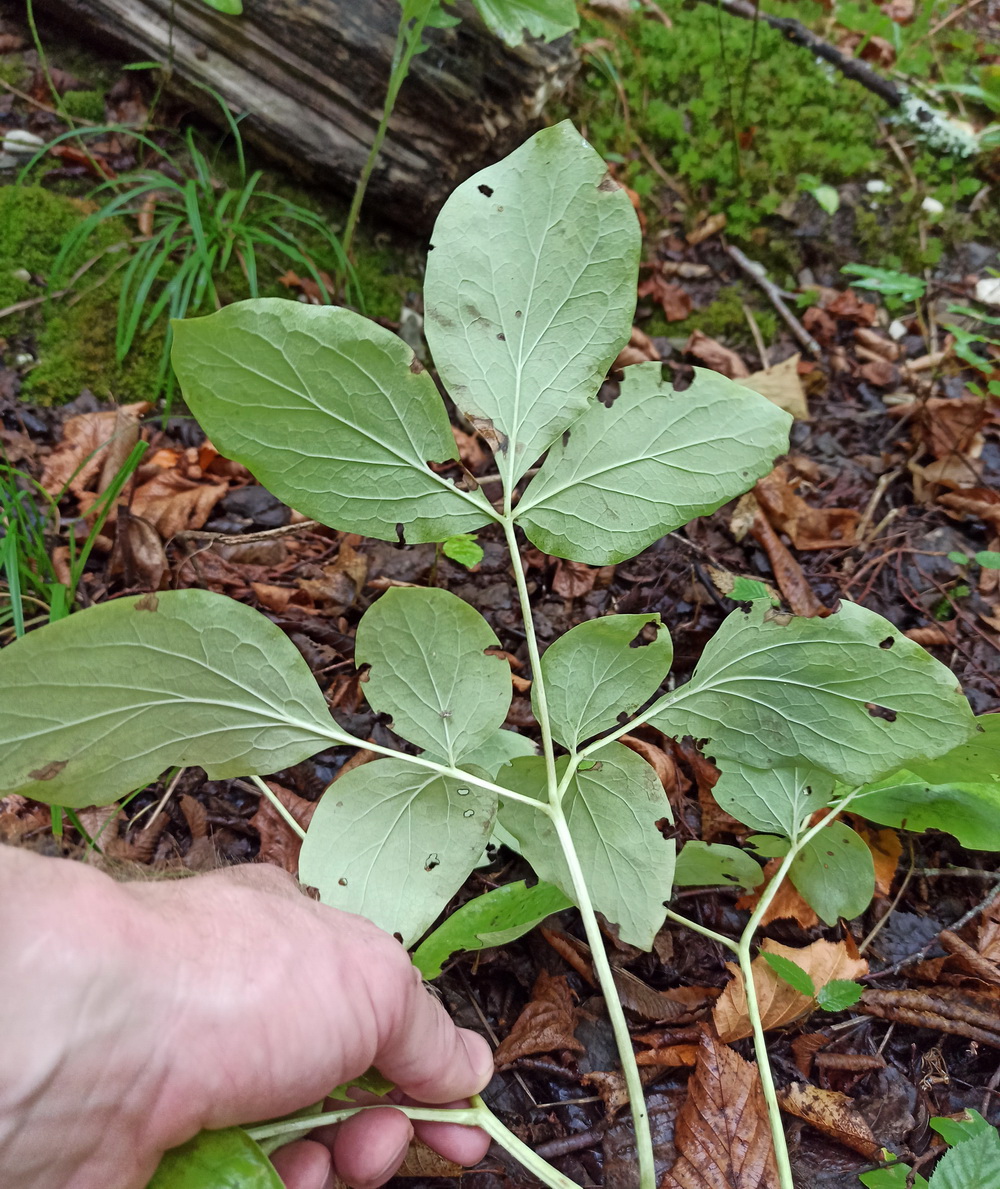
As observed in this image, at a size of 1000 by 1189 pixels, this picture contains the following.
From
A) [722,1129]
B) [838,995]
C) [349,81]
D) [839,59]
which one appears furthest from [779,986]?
[839,59]

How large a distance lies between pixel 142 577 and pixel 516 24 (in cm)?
176

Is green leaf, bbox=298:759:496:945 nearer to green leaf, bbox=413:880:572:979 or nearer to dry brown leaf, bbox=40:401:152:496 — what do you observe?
green leaf, bbox=413:880:572:979

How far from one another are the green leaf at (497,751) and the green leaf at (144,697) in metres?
0.32

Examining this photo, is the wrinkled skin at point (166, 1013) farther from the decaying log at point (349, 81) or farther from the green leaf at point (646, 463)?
the decaying log at point (349, 81)

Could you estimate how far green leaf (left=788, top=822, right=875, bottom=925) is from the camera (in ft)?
4.12

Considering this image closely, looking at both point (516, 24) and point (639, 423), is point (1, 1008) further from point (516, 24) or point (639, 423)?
point (516, 24)

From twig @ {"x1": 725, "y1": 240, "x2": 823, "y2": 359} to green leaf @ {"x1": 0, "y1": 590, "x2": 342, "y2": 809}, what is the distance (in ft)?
7.80

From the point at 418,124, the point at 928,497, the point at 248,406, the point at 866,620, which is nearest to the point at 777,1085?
the point at 866,620

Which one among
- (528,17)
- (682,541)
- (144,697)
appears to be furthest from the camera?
(682,541)

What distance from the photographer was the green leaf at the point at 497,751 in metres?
1.24

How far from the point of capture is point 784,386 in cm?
254

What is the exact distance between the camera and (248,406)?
3.18 feet

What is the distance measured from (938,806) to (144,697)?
50.0 inches

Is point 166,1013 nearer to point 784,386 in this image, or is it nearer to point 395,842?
point 395,842
